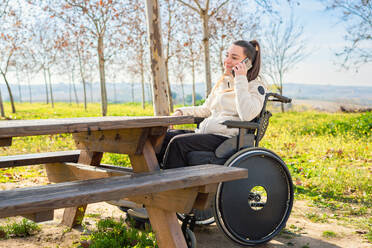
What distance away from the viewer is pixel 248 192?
2.53 m

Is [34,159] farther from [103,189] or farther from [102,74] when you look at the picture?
[102,74]

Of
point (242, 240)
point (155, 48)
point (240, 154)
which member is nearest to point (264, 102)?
point (240, 154)

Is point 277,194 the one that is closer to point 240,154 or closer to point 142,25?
point 240,154

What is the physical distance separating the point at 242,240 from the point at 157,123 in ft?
3.58

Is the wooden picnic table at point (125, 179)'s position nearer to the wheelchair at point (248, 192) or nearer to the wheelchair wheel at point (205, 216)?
the wheelchair at point (248, 192)

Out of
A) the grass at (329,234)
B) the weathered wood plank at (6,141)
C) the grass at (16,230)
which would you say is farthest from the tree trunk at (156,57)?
the weathered wood plank at (6,141)

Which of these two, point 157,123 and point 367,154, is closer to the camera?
point 157,123

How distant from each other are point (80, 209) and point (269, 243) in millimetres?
1601

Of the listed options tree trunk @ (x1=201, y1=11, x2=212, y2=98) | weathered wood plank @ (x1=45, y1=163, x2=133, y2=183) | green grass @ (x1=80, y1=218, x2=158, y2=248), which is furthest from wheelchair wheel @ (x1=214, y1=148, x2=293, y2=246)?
tree trunk @ (x1=201, y1=11, x2=212, y2=98)

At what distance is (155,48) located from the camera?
18.2 feet

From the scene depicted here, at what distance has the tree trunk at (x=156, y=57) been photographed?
216 inches

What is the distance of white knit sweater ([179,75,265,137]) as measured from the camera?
2.68 meters

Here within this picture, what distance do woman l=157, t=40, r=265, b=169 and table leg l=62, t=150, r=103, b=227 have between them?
56 cm

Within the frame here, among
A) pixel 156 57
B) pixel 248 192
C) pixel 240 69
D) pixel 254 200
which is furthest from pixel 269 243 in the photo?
pixel 156 57
